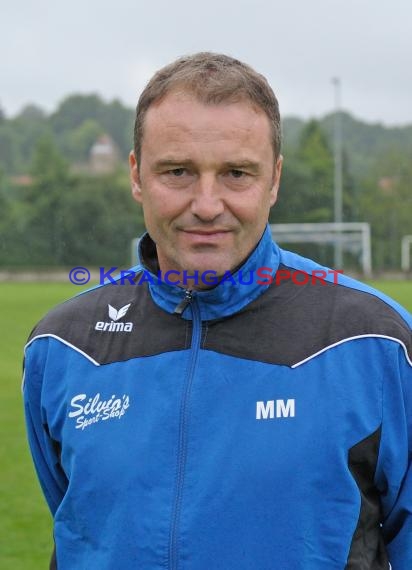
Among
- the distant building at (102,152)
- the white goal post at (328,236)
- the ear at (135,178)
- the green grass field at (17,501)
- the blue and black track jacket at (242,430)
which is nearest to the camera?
the blue and black track jacket at (242,430)

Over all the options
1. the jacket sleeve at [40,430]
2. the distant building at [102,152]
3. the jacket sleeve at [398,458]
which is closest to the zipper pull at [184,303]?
the jacket sleeve at [40,430]

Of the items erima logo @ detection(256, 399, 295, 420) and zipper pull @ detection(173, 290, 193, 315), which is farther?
zipper pull @ detection(173, 290, 193, 315)

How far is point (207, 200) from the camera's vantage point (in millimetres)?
1985

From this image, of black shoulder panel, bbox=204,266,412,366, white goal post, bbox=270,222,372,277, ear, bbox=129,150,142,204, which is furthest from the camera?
white goal post, bbox=270,222,372,277

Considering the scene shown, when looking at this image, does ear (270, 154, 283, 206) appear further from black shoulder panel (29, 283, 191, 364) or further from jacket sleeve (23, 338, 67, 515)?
jacket sleeve (23, 338, 67, 515)

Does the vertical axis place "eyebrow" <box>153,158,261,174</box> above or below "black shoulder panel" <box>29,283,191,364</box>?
above

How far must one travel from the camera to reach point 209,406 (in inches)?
78.7

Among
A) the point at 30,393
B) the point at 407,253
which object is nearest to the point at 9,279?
the point at 407,253

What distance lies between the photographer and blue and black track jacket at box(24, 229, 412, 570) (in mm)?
1924

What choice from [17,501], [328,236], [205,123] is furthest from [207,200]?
[328,236]

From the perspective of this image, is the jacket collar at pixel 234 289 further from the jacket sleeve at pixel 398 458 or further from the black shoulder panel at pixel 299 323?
the jacket sleeve at pixel 398 458

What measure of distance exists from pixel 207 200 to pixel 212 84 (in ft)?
0.84

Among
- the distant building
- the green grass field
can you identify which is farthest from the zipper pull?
the distant building

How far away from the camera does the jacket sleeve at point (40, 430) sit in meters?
2.25
